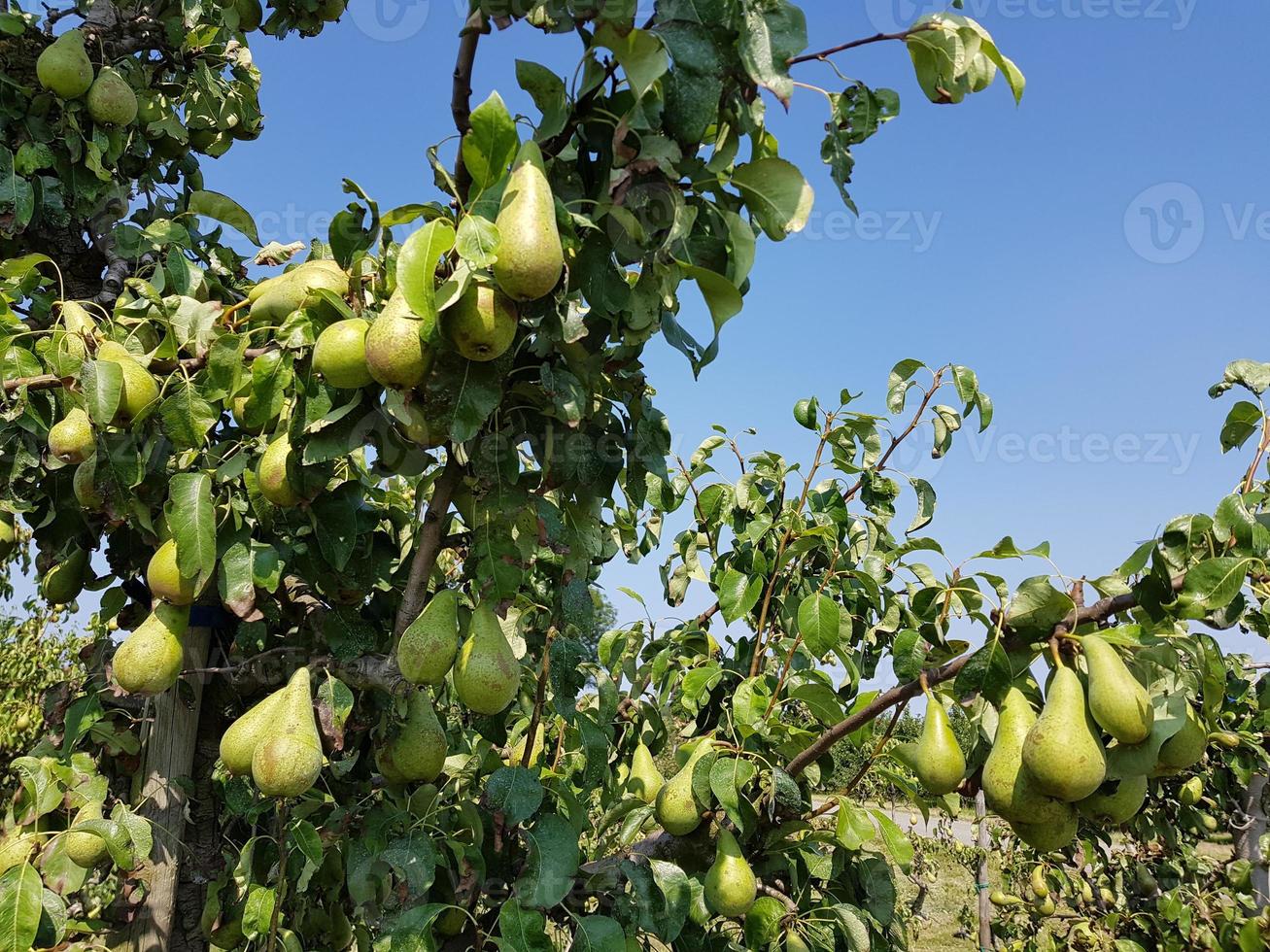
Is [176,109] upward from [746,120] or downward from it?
upward

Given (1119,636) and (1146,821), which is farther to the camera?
(1146,821)

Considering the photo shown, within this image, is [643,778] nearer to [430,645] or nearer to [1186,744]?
[430,645]

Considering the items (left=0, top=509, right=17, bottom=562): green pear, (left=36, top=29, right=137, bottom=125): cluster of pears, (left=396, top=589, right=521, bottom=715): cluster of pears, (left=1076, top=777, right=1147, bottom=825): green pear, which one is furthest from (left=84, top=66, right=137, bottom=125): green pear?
(left=1076, top=777, right=1147, bottom=825): green pear

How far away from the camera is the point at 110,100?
235 centimetres

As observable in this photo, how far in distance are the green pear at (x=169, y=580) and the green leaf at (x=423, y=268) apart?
761 mm

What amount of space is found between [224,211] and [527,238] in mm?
1588

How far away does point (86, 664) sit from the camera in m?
2.07

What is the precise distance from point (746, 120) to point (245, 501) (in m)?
1.08

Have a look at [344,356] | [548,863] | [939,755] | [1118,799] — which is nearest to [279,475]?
[344,356]

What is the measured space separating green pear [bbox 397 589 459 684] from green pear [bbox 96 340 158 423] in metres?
0.71

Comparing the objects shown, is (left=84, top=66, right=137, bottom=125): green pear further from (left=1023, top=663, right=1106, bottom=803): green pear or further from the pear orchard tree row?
(left=1023, top=663, right=1106, bottom=803): green pear

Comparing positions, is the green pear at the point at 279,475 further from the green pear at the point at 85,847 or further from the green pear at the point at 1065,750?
the green pear at the point at 1065,750

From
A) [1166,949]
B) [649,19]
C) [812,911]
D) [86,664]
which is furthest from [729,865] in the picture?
[1166,949]

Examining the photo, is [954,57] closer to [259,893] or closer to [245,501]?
[245,501]
